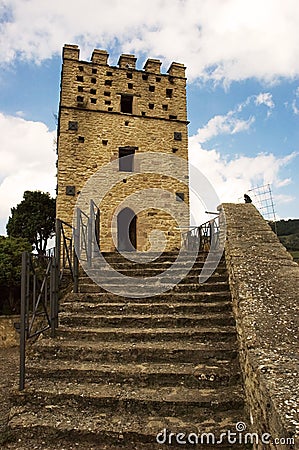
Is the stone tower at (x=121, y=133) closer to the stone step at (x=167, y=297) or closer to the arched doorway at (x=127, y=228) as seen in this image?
the arched doorway at (x=127, y=228)

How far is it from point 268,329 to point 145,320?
1588 mm

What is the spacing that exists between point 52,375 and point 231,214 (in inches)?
128

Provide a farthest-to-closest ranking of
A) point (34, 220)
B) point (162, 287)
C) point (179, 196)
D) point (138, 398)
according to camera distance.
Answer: point (34, 220), point (179, 196), point (162, 287), point (138, 398)

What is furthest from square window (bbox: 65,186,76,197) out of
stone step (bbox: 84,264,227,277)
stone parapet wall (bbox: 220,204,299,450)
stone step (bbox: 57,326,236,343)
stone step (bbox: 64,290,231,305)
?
stone step (bbox: 57,326,236,343)

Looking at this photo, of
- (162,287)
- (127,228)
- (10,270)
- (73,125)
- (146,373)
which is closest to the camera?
(146,373)

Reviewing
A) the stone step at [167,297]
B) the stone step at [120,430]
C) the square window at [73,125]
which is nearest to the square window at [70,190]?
the square window at [73,125]

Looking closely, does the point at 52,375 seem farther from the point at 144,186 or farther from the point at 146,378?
the point at 144,186

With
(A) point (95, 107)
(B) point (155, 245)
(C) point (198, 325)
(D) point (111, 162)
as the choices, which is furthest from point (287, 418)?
(A) point (95, 107)

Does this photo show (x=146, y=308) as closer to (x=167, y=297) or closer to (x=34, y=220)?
(x=167, y=297)

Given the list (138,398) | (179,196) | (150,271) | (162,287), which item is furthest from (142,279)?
(179,196)

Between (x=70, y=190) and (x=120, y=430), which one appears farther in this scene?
(x=70, y=190)

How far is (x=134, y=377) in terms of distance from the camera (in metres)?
2.99

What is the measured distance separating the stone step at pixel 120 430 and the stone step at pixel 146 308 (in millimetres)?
1385

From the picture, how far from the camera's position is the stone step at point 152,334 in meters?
3.47
